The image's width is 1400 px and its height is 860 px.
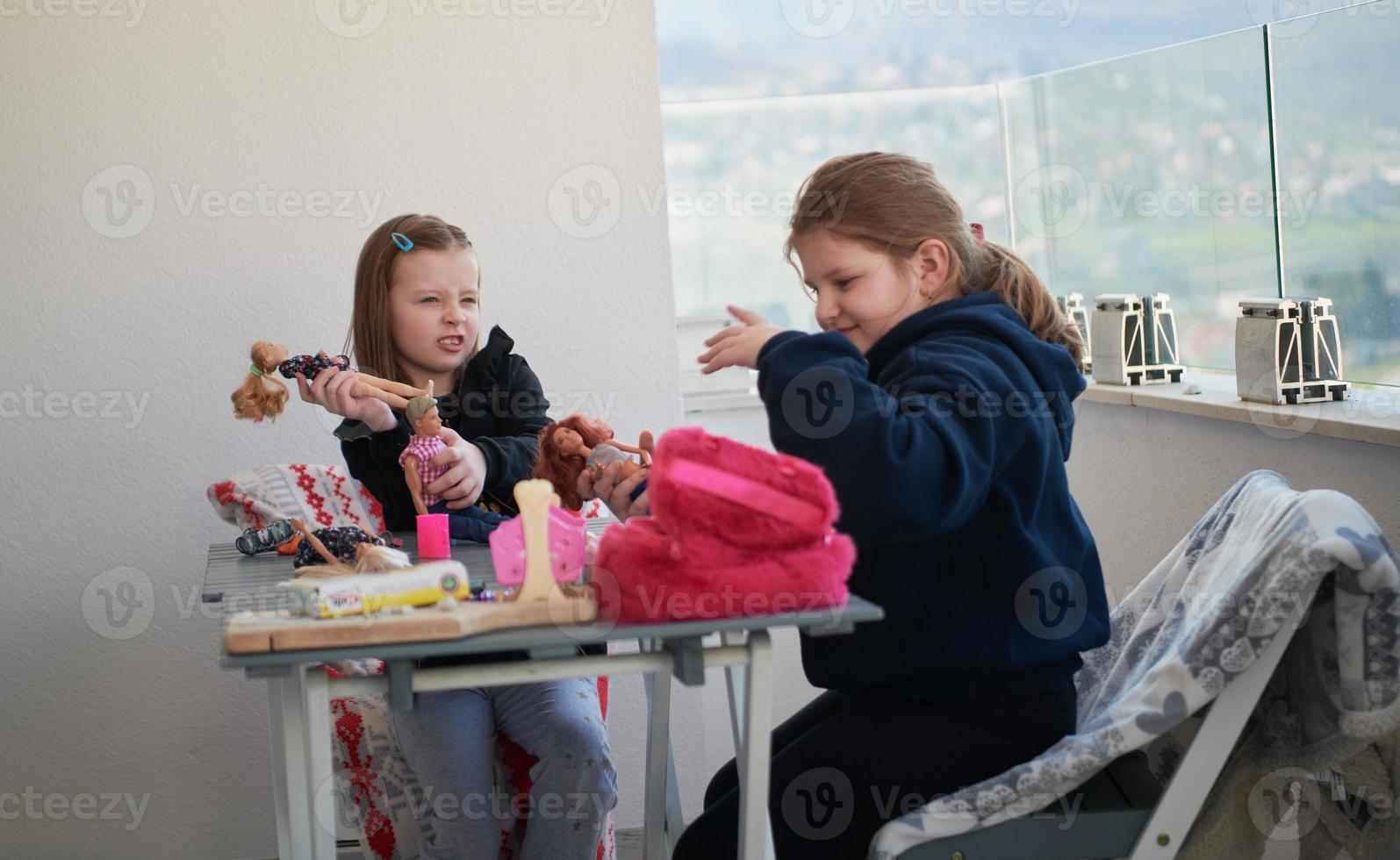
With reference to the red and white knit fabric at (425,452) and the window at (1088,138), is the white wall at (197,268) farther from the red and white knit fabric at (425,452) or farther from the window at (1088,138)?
the window at (1088,138)

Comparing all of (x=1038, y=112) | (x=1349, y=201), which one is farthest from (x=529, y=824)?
(x=1038, y=112)

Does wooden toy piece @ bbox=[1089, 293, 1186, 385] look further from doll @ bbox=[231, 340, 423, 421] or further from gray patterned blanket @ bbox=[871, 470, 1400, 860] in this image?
doll @ bbox=[231, 340, 423, 421]

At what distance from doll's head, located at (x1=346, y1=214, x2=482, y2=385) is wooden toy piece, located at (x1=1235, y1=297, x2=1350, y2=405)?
4.01 ft

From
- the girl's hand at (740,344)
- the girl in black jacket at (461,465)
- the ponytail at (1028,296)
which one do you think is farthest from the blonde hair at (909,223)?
the girl in black jacket at (461,465)

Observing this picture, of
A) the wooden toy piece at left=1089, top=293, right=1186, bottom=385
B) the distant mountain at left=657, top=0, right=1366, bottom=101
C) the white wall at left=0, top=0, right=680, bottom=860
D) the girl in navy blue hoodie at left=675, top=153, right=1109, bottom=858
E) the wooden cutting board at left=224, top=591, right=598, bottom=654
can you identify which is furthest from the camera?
the distant mountain at left=657, top=0, right=1366, bottom=101

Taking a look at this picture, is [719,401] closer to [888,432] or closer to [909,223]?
[909,223]

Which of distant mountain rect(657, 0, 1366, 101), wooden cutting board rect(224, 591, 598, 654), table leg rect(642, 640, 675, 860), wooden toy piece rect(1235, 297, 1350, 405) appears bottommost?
table leg rect(642, 640, 675, 860)

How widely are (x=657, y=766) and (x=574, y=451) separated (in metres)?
0.62

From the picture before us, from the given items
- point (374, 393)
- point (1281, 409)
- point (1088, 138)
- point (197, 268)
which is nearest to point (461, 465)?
point (374, 393)

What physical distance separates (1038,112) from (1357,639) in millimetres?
2299

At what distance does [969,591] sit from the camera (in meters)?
1.33

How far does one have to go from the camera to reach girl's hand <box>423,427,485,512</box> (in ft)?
5.52

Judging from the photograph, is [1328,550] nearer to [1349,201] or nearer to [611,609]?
[611,609]

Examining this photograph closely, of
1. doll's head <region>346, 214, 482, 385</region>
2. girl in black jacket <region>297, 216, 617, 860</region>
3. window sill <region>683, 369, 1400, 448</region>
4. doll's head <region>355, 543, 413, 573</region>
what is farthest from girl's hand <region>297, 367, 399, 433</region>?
window sill <region>683, 369, 1400, 448</region>
